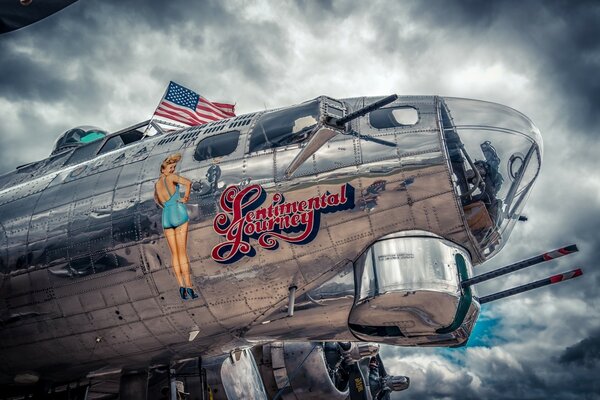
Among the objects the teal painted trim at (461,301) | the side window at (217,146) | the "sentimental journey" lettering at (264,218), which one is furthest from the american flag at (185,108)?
the teal painted trim at (461,301)

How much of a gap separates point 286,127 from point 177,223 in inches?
72.3

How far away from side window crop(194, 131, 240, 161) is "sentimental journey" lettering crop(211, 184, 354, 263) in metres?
0.65

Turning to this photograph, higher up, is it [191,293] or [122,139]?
[122,139]

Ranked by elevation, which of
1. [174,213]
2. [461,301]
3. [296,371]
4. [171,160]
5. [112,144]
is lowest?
[461,301]

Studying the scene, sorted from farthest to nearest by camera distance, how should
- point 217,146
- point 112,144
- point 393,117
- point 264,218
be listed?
point 112,144 → point 217,146 → point 393,117 → point 264,218

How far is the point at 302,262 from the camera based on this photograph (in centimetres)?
699

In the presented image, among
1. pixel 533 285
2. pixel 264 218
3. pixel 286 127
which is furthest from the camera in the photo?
pixel 286 127

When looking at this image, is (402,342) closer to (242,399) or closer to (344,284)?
(344,284)

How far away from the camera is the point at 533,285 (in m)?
6.62

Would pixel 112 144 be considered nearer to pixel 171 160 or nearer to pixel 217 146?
pixel 171 160

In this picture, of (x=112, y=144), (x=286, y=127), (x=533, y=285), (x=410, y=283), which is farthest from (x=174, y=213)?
(x=533, y=285)

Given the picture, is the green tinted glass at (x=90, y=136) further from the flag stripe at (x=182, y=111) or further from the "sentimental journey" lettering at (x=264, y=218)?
the "sentimental journey" lettering at (x=264, y=218)

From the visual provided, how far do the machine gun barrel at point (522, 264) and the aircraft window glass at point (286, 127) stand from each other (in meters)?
2.62

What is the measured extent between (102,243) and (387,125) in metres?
4.02
